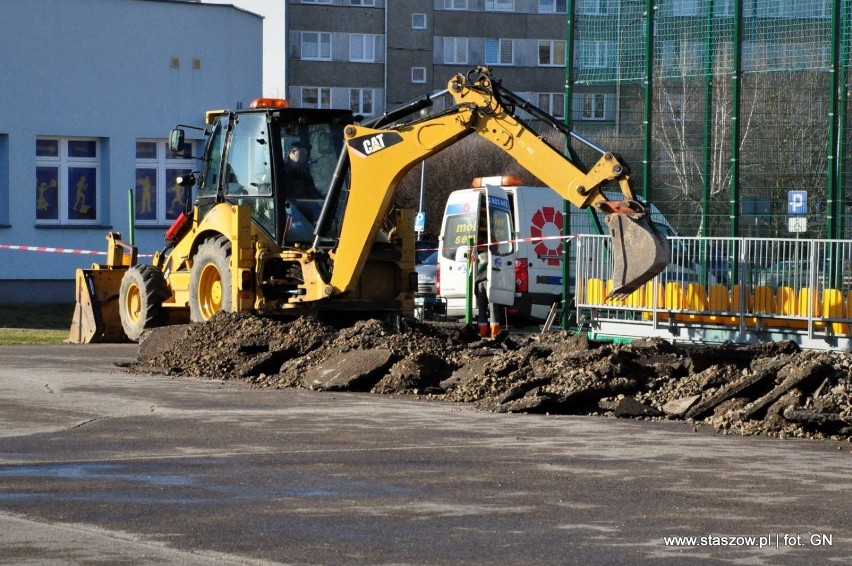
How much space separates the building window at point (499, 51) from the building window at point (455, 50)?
1235mm

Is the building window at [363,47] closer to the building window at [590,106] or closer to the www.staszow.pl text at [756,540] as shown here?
the building window at [590,106]

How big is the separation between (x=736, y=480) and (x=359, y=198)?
8.67 meters

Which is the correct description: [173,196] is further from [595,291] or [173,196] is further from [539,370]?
[539,370]

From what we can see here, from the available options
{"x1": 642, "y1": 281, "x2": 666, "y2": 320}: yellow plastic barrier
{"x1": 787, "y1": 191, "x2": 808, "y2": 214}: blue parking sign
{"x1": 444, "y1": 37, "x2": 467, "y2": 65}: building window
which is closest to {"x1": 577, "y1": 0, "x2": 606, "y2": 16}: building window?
{"x1": 787, "y1": 191, "x2": 808, "y2": 214}: blue parking sign

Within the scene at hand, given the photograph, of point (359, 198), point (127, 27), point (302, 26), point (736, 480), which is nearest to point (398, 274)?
point (359, 198)

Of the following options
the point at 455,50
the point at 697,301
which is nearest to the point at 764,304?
the point at 697,301

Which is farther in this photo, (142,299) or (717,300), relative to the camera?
(142,299)

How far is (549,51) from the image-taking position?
75.3 metres

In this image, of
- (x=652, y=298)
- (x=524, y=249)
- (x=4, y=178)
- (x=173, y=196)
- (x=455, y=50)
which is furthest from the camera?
(x=455, y=50)

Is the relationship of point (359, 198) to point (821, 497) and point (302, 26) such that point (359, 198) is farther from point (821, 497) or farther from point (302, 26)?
point (302, 26)

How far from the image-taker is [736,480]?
8.76m

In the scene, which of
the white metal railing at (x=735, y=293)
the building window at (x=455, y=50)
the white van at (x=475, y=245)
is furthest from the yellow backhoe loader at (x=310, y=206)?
the building window at (x=455, y=50)

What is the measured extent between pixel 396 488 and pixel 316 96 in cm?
6641

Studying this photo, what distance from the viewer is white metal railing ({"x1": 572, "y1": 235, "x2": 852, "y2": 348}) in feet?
52.4
